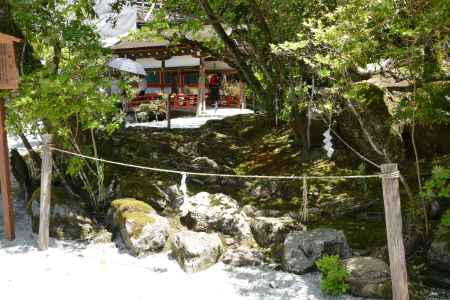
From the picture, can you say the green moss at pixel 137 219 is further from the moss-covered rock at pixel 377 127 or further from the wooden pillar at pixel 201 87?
the wooden pillar at pixel 201 87

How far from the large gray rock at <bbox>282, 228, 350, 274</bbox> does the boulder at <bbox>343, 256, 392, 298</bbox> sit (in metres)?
0.56

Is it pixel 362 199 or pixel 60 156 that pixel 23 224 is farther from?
pixel 362 199

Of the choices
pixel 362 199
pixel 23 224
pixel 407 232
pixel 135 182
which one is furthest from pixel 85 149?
pixel 407 232

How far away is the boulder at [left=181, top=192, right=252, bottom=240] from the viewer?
7.31 m

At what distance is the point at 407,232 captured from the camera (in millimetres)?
6191

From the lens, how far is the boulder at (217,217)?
7.31m

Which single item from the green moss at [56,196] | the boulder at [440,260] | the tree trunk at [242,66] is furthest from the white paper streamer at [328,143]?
the green moss at [56,196]

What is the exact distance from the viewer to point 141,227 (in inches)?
273

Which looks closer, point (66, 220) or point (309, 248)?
point (309, 248)

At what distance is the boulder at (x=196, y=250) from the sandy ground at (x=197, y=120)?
10.2 m

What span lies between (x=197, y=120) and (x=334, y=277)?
13792 mm

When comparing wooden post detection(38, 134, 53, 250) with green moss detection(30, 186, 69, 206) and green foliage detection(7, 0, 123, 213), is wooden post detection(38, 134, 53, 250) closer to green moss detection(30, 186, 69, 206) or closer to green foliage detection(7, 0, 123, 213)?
green foliage detection(7, 0, 123, 213)

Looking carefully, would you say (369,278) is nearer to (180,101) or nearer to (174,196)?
(174,196)

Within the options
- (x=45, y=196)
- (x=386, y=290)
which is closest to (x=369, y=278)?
(x=386, y=290)
